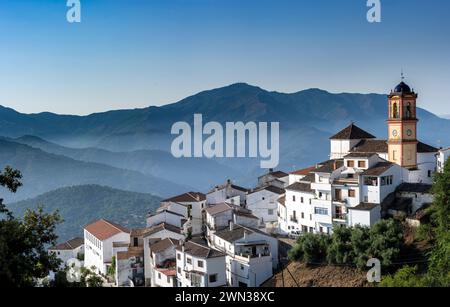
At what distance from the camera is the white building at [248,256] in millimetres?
33156

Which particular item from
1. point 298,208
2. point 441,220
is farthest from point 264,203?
point 441,220

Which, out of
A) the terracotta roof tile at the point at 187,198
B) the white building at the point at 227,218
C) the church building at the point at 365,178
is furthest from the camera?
the terracotta roof tile at the point at 187,198

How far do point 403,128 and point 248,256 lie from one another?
14182 millimetres

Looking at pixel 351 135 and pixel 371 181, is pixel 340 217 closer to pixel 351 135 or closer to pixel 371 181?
pixel 371 181

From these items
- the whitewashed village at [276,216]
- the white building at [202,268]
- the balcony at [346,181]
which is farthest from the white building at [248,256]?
the balcony at [346,181]

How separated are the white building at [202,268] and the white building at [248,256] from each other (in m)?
1.03

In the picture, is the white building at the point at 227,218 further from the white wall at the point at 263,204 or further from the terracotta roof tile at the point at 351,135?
the terracotta roof tile at the point at 351,135

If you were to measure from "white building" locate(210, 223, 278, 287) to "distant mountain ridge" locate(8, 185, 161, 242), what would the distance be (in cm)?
7724

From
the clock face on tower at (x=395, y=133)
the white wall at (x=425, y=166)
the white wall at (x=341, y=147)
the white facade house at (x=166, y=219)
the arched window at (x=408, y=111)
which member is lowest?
the white facade house at (x=166, y=219)

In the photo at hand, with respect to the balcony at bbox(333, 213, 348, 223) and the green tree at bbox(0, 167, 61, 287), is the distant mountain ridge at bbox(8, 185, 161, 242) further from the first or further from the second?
the green tree at bbox(0, 167, 61, 287)

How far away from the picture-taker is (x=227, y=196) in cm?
5066
